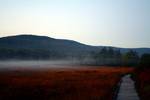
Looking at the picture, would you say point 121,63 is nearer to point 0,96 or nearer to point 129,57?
point 129,57

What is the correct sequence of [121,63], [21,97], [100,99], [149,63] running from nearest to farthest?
[100,99] → [21,97] → [149,63] → [121,63]

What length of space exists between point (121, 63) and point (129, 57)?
9.41 metres

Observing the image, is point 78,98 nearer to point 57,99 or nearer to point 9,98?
point 57,99

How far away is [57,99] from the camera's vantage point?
2794 cm

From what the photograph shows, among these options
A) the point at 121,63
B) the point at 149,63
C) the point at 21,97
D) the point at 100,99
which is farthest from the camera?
the point at 121,63

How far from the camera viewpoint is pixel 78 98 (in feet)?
91.3


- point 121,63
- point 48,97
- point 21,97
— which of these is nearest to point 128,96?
point 48,97

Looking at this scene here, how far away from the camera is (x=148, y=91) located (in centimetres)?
2962

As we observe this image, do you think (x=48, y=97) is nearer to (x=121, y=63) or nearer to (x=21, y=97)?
(x=21, y=97)

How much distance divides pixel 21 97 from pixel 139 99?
28.4 ft

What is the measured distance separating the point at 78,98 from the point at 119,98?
2.91 meters

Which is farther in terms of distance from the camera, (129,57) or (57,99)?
(129,57)

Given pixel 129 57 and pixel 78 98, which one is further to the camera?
pixel 129 57

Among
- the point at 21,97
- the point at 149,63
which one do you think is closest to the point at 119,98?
the point at 21,97
